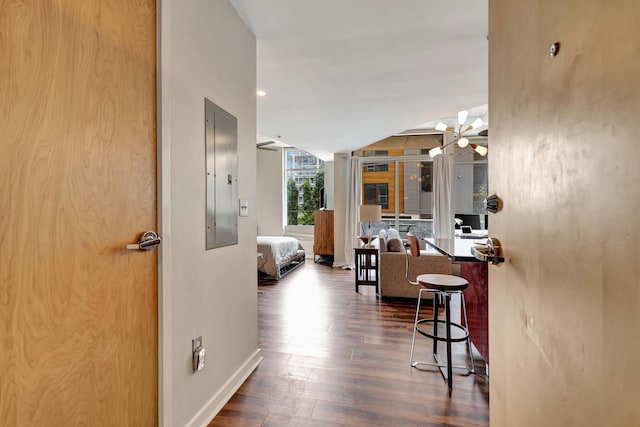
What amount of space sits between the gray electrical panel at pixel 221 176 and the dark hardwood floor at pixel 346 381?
1.02 meters

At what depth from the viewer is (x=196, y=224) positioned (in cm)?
163

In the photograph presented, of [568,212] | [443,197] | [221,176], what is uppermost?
[443,197]

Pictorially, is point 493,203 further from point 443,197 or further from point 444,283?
point 443,197

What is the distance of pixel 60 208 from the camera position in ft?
3.07

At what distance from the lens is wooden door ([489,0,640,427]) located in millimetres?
504

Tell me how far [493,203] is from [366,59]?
83.6 inches

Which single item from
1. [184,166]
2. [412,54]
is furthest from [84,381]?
[412,54]

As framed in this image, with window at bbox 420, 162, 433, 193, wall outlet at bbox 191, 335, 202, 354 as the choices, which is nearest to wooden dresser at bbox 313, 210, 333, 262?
window at bbox 420, 162, 433, 193

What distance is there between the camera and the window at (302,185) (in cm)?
797

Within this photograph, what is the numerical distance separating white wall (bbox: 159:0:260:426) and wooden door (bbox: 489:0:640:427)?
4.40 feet

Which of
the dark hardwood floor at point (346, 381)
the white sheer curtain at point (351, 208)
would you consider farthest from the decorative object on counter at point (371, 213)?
the dark hardwood floor at point (346, 381)

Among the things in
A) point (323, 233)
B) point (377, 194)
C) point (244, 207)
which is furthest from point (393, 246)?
point (377, 194)

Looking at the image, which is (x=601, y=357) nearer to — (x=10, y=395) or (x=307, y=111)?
(x=10, y=395)

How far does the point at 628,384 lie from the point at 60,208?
1388 millimetres
